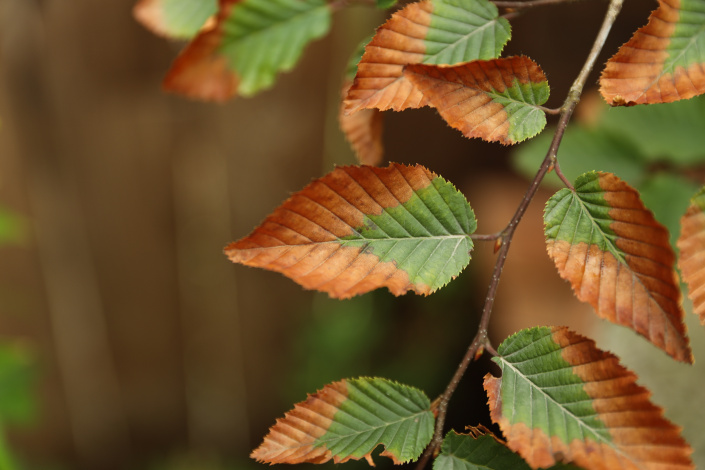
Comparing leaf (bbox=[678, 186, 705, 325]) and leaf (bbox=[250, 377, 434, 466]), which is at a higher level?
leaf (bbox=[678, 186, 705, 325])

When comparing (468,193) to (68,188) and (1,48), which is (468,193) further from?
(1,48)

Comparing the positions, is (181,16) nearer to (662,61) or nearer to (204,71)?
(204,71)

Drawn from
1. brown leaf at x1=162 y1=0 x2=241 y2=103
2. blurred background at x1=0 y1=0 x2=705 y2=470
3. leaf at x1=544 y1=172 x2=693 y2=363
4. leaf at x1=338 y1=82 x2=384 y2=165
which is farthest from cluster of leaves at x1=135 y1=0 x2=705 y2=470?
blurred background at x1=0 y1=0 x2=705 y2=470

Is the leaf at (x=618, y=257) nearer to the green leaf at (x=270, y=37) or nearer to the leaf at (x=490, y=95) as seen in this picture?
the leaf at (x=490, y=95)

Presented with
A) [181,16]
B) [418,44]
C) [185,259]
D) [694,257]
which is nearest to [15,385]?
[185,259]

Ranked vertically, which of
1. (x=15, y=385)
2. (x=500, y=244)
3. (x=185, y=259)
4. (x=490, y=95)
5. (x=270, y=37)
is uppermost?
(x=270, y=37)

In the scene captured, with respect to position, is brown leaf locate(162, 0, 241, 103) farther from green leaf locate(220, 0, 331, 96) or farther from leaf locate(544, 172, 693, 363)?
leaf locate(544, 172, 693, 363)
